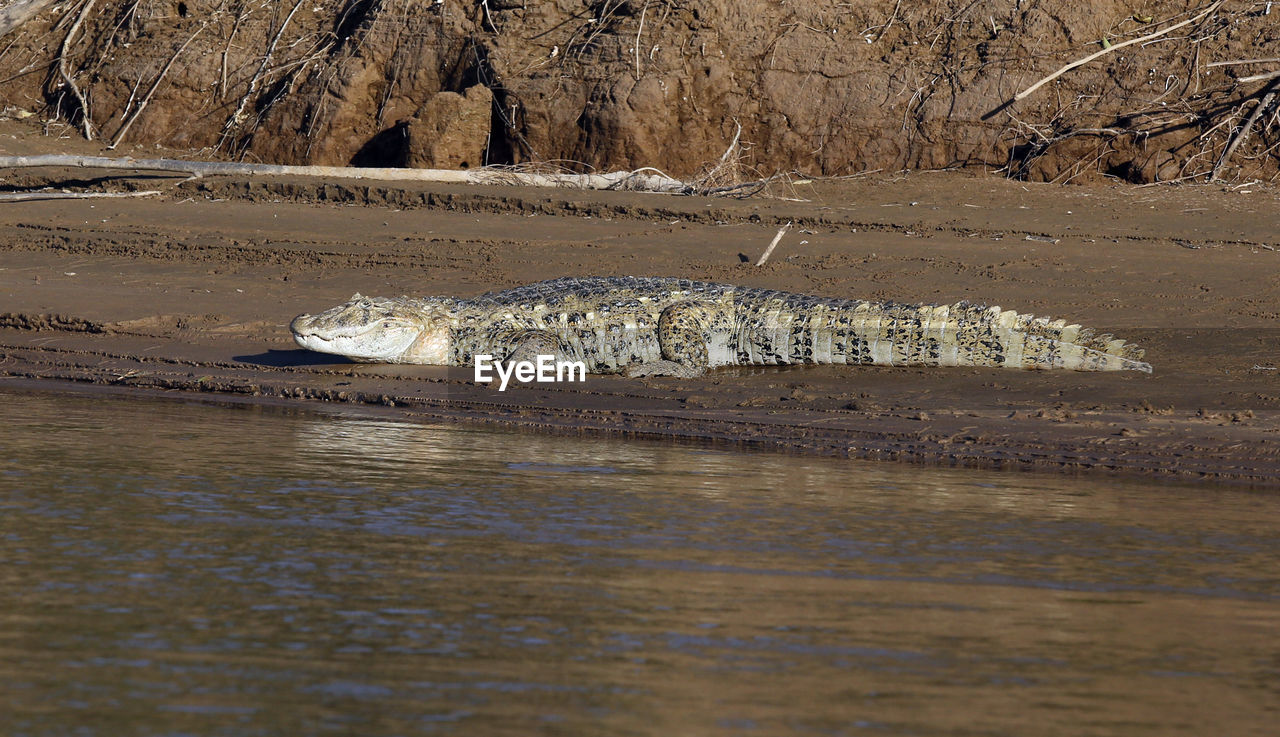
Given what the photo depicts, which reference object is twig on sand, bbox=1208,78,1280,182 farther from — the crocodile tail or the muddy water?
the muddy water

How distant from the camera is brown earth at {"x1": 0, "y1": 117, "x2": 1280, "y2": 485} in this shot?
654 cm

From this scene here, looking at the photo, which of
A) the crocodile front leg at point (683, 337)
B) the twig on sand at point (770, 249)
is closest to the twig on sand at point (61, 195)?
the twig on sand at point (770, 249)

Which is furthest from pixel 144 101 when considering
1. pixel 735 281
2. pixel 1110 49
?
pixel 1110 49

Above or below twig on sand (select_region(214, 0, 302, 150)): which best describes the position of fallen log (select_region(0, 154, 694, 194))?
below

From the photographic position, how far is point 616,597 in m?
3.85

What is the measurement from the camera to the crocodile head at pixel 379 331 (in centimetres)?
779

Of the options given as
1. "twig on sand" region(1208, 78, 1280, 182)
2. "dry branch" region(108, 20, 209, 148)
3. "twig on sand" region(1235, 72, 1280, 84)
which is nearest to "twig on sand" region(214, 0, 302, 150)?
"dry branch" region(108, 20, 209, 148)

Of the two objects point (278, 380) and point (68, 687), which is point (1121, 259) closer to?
point (278, 380)

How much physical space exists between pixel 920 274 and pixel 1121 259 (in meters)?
1.35

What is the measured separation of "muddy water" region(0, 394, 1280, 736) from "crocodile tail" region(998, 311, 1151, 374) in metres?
2.03

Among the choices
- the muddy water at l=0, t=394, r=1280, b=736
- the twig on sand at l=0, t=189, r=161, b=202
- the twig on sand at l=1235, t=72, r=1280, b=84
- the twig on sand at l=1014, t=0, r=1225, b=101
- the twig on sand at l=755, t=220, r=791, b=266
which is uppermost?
the twig on sand at l=1014, t=0, r=1225, b=101

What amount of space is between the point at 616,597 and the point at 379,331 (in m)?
4.51

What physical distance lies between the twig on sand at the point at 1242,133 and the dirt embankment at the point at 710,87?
2.6 inches

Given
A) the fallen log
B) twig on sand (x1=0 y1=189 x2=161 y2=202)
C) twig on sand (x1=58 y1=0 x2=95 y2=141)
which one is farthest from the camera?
twig on sand (x1=58 y1=0 x2=95 y2=141)
